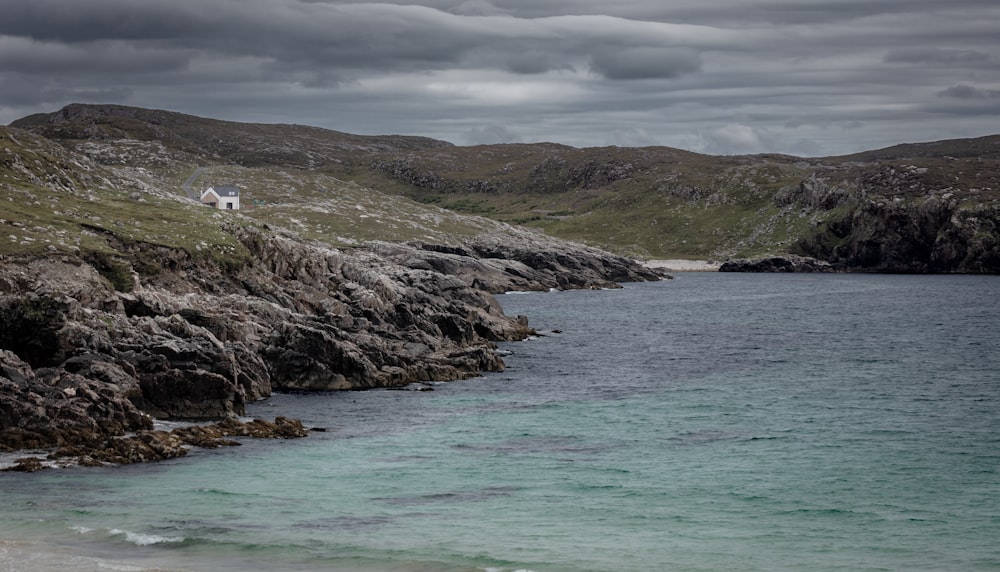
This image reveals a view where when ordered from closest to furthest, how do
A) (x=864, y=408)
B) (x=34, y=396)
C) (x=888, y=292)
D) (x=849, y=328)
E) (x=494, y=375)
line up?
(x=34, y=396)
(x=864, y=408)
(x=494, y=375)
(x=849, y=328)
(x=888, y=292)

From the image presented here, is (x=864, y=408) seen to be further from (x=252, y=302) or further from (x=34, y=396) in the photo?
(x=34, y=396)

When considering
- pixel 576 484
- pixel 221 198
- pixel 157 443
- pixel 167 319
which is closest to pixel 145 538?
pixel 157 443

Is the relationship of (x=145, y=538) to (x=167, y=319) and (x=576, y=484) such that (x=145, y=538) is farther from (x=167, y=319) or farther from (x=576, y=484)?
(x=167, y=319)

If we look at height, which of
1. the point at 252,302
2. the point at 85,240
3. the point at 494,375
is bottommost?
the point at 494,375

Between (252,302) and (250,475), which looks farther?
(252,302)

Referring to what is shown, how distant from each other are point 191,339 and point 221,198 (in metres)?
112

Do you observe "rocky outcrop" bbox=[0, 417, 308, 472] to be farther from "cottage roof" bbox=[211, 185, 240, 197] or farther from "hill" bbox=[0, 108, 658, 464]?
"cottage roof" bbox=[211, 185, 240, 197]

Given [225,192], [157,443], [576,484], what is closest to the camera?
[576,484]

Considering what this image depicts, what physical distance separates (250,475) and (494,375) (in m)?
34.3

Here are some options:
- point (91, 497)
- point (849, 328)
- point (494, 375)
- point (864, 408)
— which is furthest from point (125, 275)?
point (849, 328)

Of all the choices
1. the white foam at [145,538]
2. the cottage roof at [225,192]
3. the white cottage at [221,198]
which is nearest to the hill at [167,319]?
the white foam at [145,538]

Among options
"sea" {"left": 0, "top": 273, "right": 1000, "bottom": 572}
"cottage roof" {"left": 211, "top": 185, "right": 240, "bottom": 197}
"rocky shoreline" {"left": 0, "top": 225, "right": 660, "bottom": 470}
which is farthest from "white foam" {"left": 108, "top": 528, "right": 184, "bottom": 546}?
"cottage roof" {"left": 211, "top": 185, "right": 240, "bottom": 197}

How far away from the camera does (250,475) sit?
42.2 m

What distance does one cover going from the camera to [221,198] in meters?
164
